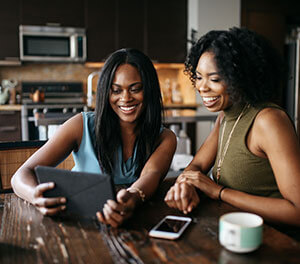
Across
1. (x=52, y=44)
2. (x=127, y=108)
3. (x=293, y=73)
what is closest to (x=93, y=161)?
(x=127, y=108)

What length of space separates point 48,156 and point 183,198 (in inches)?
22.9

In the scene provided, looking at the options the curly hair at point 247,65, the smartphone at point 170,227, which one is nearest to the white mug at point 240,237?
the smartphone at point 170,227

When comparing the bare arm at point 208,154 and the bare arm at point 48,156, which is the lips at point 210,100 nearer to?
the bare arm at point 208,154

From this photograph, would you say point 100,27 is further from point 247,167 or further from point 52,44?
point 247,167

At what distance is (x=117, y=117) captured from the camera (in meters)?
1.59

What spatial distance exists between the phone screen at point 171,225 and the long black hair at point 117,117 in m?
0.56

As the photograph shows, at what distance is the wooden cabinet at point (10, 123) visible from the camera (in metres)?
4.45

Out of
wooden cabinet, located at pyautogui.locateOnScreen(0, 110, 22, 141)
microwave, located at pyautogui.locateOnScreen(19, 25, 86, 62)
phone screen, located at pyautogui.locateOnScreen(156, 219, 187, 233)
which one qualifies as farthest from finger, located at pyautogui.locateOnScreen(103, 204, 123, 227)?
microwave, located at pyautogui.locateOnScreen(19, 25, 86, 62)

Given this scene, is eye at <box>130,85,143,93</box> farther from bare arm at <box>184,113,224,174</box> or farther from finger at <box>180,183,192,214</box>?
finger at <box>180,183,192,214</box>

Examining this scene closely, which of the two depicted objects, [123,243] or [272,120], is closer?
[123,243]

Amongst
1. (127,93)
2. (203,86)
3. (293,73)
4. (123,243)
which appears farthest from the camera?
(293,73)

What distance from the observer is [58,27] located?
480 centimetres

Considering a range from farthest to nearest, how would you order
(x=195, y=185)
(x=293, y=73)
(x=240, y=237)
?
(x=293, y=73), (x=195, y=185), (x=240, y=237)

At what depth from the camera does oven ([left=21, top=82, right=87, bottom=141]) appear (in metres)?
4.40
